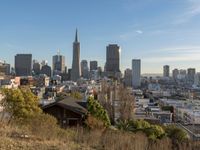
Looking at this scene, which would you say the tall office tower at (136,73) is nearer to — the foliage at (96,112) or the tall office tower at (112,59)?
the tall office tower at (112,59)

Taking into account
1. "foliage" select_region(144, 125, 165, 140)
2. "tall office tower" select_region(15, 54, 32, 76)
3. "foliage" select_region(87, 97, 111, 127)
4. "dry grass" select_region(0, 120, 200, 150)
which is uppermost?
"tall office tower" select_region(15, 54, 32, 76)

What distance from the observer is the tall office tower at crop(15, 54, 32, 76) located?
521ft

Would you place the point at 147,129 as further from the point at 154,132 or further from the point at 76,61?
the point at 76,61

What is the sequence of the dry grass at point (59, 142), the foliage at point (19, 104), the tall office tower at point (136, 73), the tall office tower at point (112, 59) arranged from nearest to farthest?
the dry grass at point (59, 142) < the foliage at point (19, 104) < the tall office tower at point (136, 73) < the tall office tower at point (112, 59)

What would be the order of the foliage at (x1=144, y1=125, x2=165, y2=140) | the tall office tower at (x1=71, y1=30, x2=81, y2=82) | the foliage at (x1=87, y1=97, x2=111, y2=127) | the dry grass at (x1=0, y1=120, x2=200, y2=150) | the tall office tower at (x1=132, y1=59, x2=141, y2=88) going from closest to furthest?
the dry grass at (x1=0, y1=120, x2=200, y2=150), the foliage at (x1=144, y1=125, x2=165, y2=140), the foliage at (x1=87, y1=97, x2=111, y2=127), the tall office tower at (x1=71, y1=30, x2=81, y2=82), the tall office tower at (x1=132, y1=59, x2=141, y2=88)

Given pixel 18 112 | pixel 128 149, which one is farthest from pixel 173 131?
pixel 128 149

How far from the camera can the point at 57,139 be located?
9.27 m

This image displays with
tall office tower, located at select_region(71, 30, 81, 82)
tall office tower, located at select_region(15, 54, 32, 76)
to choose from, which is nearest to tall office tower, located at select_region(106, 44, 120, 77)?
tall office tower, located at select_region(71, 30, 81, 82)

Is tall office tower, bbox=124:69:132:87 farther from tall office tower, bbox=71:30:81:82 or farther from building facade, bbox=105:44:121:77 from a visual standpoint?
tall office tower, bbox=71:30:81:82

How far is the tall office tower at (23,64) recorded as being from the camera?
159 m

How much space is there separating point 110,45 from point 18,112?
157765 millimetres

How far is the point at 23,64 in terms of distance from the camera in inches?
6309

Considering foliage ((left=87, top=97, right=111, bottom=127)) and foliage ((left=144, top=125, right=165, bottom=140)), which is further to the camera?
foliage ((left=87, top=97, right=111, bottom=127))

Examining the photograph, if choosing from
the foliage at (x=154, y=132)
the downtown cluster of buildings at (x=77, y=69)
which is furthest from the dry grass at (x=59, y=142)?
the downtown cluster of buildings at (x=77, y=69)
